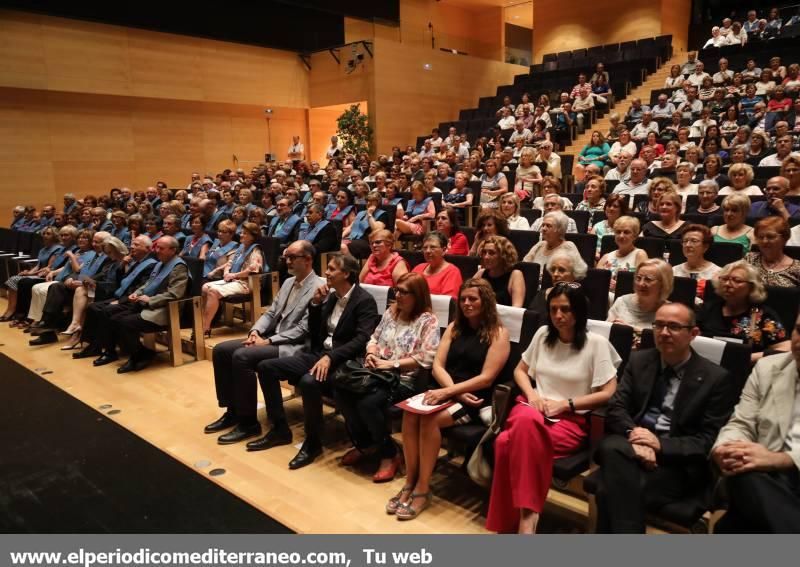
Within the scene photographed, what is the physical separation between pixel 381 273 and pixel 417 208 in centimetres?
241

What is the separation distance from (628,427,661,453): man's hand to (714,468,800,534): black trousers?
0.21 m

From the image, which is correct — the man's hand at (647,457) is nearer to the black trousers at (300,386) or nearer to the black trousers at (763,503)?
the black trousers at (763,503)

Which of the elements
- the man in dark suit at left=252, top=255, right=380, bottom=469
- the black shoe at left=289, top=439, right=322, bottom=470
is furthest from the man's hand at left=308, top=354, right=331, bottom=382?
the black shoe at left=289, top=439, right=322, bottom=470

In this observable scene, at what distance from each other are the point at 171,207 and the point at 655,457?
5668 millimetres

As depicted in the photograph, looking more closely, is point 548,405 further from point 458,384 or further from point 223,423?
point 223,423

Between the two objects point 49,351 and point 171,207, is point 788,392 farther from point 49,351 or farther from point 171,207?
point 171,207

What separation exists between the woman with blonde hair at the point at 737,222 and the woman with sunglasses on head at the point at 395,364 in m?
1.86

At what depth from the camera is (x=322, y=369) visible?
2738 millimetres

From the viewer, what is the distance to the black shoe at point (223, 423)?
3113 millimetres

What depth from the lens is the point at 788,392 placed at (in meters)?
1.76

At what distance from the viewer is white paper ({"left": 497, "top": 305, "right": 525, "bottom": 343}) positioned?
2586 millimetres

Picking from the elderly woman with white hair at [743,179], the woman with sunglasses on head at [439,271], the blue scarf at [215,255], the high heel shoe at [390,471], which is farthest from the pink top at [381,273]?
the elderly woman with white hair at [743,179]

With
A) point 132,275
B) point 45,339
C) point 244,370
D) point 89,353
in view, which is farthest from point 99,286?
point 244,370
